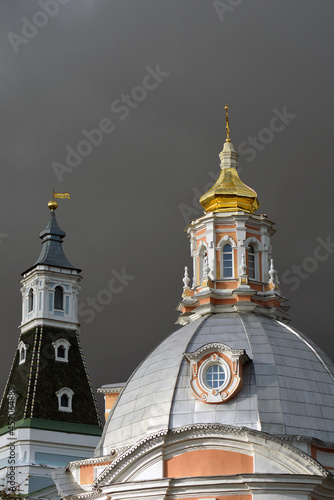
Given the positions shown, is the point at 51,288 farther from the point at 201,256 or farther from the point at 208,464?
the point at 208,464

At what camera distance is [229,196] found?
5081cm

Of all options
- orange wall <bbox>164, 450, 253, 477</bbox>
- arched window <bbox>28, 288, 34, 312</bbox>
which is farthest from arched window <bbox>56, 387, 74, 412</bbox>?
orange wall <bbox>164, 450, 253, 477</bbox>

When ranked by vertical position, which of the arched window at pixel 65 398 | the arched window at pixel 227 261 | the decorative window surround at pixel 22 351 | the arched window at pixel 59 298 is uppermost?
the arched window at pixel 59 298

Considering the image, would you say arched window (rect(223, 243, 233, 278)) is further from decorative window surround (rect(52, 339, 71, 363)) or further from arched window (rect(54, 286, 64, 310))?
arched window (rect(54, 286, 64, 310))

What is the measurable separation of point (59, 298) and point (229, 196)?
28.1 meters

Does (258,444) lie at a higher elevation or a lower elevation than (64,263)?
lower

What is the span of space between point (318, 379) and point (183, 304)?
23.1 feet

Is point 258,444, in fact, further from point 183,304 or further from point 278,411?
point 183,304

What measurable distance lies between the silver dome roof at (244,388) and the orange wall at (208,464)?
4.55ft

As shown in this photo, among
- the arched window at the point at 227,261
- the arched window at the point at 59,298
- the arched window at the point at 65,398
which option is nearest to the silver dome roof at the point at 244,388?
the arched window at the point at 227,261

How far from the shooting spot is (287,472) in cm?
4003

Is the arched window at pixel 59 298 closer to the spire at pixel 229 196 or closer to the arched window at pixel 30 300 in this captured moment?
the arched window at pixel 30 300

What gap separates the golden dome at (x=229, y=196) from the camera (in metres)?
50.8

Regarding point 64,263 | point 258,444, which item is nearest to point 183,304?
point 258,444
